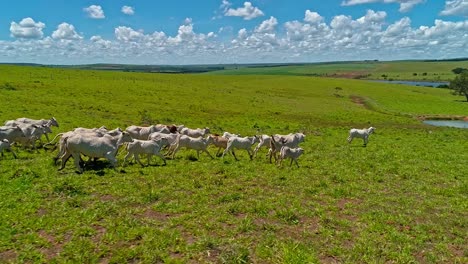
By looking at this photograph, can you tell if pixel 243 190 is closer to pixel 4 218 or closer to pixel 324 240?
pixel 324 240

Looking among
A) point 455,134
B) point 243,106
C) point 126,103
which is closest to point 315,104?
point 243,106

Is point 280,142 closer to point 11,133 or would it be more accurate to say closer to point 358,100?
point 11,133

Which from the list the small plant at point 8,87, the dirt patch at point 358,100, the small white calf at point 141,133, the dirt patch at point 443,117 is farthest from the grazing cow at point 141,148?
the dirt patch at point 358,100

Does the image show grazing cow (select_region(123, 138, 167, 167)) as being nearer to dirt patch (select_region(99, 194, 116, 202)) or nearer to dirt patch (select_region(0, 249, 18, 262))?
dirt patch (select_region(99, 194, 116, 202))

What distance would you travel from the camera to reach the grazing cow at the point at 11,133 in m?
19.8

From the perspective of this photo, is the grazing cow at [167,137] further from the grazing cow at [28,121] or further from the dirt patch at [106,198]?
the grazing cow at [28,121]

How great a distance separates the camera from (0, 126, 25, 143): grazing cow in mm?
19781

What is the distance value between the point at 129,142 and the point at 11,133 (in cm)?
618

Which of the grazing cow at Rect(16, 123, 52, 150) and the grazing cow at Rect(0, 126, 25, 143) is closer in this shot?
the grazing cow at Rect(0, 126, 25, 143)

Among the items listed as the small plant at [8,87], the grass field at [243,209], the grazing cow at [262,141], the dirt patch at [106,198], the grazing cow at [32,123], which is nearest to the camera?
the grass field at [243,209]

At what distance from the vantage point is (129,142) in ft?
64.0

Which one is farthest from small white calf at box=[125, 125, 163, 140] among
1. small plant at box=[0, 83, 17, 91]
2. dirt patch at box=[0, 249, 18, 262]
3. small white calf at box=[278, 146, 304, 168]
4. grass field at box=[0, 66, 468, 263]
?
small plant at box=[0, 83, 17, 91]

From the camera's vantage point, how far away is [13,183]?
14805mm

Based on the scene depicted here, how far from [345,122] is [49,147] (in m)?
33.9
